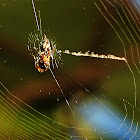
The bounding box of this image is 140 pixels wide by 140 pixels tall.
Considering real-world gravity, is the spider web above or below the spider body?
below

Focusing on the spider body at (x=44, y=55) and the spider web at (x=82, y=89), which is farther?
the spider body at (x=44, y=55)

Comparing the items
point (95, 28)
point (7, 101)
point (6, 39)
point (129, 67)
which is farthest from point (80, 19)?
point (7, 101)

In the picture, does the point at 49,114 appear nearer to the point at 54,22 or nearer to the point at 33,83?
the point at 33,83

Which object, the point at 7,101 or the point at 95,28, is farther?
the point at 7,101

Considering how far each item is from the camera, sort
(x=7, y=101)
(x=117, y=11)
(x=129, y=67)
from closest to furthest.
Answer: (x=117, y=11), (x=129, y=67), (x=7, y=101)

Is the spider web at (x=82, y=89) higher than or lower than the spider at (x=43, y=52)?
lower

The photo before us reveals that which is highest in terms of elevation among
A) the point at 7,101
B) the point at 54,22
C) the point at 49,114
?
the point at 54,22

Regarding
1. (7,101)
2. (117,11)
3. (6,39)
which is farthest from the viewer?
(7,101)

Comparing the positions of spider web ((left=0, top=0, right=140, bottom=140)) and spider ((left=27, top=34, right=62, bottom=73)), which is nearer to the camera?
spider web ((left=0, top=0, right=140, bottom=140))

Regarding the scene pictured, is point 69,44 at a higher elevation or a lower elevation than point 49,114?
higher
